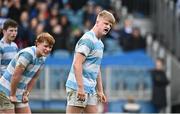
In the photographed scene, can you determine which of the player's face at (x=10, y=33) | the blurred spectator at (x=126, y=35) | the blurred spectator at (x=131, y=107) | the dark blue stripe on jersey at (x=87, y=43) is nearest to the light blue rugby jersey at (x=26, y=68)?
the player's face at (x=10, y=33)

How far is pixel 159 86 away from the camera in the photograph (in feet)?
62.2

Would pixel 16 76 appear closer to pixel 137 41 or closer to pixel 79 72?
pixel 79 72

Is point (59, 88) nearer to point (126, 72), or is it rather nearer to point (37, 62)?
point (126, 72)

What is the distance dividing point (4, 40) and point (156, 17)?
1132cm

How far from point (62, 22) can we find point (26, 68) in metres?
9.79

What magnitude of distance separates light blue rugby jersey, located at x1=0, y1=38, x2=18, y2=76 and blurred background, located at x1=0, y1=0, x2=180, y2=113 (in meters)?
6.81

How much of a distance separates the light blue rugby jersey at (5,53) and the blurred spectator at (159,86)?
766cm

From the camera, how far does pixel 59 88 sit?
1903 centimetres

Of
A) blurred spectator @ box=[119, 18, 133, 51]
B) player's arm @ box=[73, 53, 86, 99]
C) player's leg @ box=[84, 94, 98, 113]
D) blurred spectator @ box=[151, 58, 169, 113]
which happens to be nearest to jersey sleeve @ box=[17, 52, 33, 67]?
player's arm @ box=[73, 53, 86, 99]

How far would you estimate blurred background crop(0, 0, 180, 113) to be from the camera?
18.9m

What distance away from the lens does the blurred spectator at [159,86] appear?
18.9m

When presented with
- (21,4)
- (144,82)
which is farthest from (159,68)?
(21,4)

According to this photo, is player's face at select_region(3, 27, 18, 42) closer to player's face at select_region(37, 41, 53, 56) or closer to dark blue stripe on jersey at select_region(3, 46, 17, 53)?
dark blue stripe on jersey at select_region(3, 46, 17, 53)

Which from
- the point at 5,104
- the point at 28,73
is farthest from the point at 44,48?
the point at 5,104
